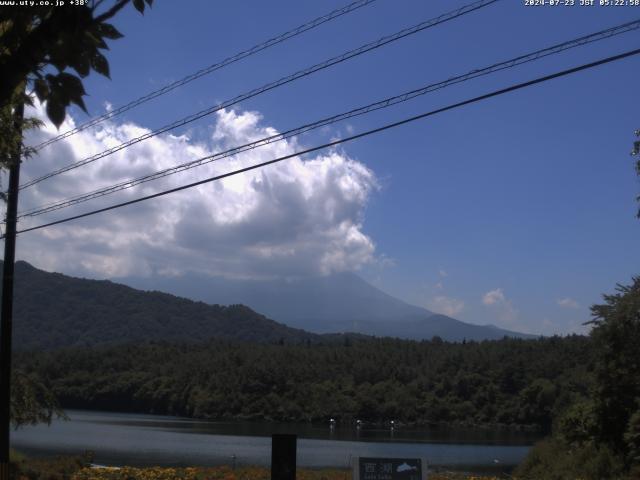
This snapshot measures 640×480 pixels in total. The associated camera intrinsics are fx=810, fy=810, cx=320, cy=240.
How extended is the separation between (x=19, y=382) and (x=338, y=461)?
22711 millimetres

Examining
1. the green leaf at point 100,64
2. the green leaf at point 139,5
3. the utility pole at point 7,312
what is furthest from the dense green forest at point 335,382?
the green leaf at point 100,64

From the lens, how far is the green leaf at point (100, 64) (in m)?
4.66

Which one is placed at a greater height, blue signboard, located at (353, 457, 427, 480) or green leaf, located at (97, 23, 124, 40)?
green leaf, located at (97, 23, 124, 40)

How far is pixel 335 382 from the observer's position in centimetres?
12156

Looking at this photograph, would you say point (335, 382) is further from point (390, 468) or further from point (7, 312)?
point (390, 468)

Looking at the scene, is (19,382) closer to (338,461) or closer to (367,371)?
(338,461)

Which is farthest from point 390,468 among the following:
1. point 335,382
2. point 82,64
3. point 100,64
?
point 335,382

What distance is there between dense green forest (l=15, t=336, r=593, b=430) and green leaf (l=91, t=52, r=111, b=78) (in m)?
97.5

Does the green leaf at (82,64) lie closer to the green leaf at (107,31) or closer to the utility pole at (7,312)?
the green leaf at (107,31)

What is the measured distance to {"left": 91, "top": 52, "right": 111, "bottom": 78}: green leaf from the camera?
466 centimetres

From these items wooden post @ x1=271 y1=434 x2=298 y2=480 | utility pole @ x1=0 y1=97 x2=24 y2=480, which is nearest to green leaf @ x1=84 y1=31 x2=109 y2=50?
wooden post @ x1=271 y1=434 x2=298 y2=480

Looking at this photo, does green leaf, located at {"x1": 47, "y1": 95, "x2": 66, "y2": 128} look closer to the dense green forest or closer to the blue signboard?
Result: the blue signboard

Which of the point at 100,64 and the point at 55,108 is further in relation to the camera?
the point at 100,64

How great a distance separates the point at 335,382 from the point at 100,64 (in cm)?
11905
